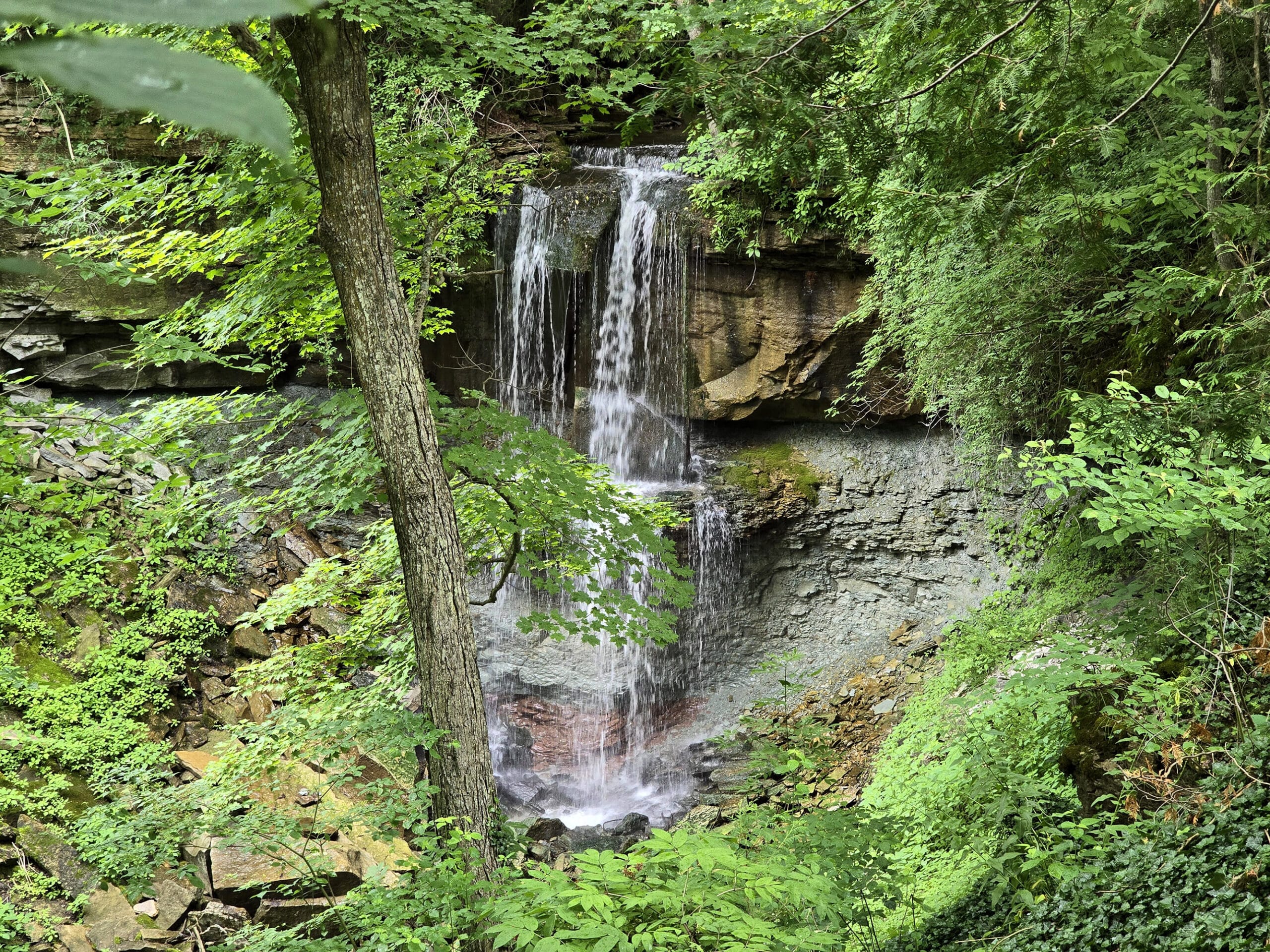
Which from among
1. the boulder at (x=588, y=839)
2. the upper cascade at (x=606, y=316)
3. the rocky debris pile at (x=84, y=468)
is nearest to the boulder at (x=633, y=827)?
the boulder at (x=588, y=839)

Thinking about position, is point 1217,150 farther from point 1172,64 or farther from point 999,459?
point 999,459

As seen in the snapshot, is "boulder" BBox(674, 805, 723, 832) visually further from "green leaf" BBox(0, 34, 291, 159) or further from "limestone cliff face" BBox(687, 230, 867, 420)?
"green leaf" BBox(0, 34, 291, 159)

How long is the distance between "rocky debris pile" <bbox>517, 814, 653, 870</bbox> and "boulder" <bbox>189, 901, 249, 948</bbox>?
7.25 feet

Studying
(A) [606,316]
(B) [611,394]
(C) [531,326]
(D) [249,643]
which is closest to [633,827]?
(D) [249,643]

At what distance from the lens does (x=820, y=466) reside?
10.7 m

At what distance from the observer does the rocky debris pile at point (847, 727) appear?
7.53 m

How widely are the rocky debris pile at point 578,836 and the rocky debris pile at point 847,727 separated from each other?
1.64 ft

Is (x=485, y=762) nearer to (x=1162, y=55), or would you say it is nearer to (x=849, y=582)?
(x=1162, y=55)

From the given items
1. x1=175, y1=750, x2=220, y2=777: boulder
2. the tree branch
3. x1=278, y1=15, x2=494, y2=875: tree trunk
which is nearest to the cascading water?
x1=175, y1=750, x2=220, y2=777: boulder

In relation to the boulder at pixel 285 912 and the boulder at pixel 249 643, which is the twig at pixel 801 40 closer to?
the boulder at pixel 285 912

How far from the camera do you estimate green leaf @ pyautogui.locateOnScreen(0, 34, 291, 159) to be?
347 mm

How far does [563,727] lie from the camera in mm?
9820

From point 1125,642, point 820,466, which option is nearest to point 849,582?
point 820,466

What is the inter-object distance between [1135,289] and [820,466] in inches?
252
